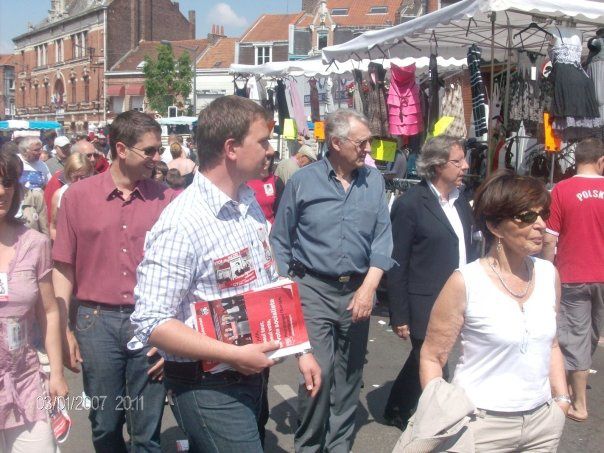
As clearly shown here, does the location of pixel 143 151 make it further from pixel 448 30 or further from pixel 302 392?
pixel 448 30

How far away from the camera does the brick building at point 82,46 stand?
61.2 metres

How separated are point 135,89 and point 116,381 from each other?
5798cm

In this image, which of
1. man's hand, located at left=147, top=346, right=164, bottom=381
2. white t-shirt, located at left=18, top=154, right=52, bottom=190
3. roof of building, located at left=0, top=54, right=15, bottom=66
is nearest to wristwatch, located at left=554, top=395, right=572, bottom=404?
man's hand, located at left=147, top=346, right=164, bottom=381

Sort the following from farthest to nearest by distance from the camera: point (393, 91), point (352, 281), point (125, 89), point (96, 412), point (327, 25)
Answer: point (125, 89) → point (327, 25) → point (393, 91) → point (352, 281) → point (96, 412)

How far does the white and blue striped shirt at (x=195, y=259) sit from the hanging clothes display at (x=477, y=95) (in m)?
4.68

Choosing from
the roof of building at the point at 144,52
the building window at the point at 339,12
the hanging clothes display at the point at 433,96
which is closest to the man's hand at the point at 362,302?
the hanging clothes display at the point at 433,96

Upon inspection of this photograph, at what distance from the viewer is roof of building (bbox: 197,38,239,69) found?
56812mm

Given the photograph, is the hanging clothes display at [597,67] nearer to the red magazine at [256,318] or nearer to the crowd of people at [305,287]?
the crowd of people at [305,287]

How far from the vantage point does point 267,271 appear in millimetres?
2506

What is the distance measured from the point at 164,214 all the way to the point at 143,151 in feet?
4.19

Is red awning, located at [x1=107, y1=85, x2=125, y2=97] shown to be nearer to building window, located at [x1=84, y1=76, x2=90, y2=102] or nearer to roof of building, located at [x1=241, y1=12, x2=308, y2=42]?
building window, located at [x1=84, y1=76, x2=90, y2=102]

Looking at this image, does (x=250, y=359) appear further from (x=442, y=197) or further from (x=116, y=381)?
(x=442, y=197)

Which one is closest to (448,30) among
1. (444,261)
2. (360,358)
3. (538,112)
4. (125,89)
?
(538,112)

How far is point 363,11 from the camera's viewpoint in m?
55.1
